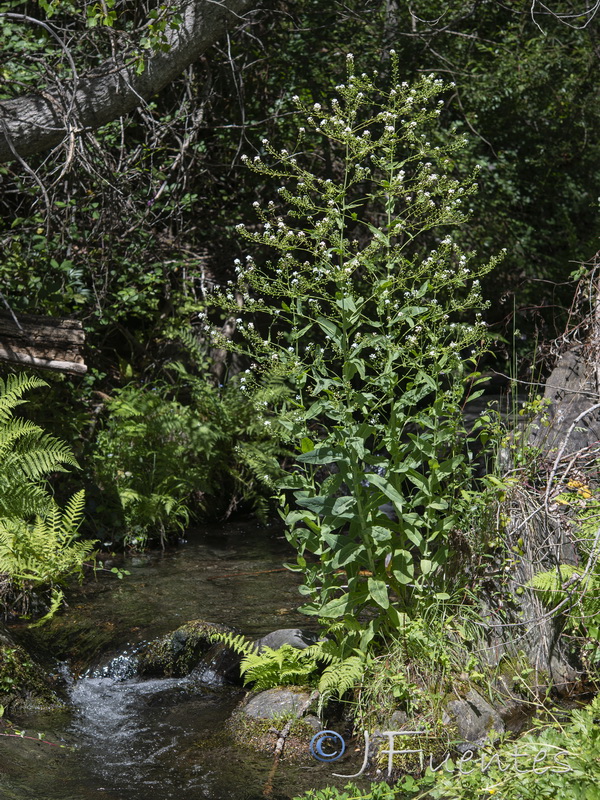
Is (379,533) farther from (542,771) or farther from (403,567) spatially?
(542,771)

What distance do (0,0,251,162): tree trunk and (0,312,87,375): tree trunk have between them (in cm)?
114

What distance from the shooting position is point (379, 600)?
4.09 m

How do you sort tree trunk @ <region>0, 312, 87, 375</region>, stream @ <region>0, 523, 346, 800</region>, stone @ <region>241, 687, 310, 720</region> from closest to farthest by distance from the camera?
1. stream @ <region>0, 523, 346, 800</region>
2. stone @ <region>241, 687, 310, 720</region>
3. tree trunk @ <region>0, 312, 87, 375</region>

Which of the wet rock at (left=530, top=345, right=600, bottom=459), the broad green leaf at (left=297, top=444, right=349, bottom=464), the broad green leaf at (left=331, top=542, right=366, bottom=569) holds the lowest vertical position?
the broad green leaf at (left=331, top=542, right=366, bottom=569)

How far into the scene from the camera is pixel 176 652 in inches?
206

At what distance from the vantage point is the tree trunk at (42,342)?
6.20m

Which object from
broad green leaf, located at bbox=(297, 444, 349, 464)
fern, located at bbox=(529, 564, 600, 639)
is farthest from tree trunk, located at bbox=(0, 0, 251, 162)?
fern, located at bbox=(529, 564, 600, 639)

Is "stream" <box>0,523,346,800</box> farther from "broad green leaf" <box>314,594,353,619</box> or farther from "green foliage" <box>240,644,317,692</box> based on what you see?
"broad green leaf" <box>314,594,353,619</box>

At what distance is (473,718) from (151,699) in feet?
6.18

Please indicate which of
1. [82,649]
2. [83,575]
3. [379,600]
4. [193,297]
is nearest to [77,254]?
[193,297]

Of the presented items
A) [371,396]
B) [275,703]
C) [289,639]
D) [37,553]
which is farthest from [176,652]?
[371,396]

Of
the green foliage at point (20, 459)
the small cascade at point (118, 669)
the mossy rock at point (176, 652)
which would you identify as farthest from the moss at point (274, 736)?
the green foliage at point (20, 459)

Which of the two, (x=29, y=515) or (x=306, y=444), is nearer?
(x=306, y=444)

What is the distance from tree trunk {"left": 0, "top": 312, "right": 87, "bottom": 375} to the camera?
20.3ft
